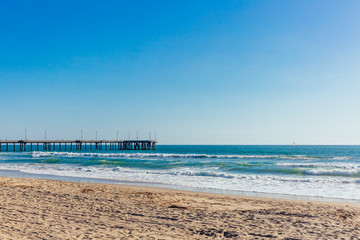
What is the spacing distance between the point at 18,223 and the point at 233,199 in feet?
23.1

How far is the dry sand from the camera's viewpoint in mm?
6047

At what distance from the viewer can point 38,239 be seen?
18.2 feet

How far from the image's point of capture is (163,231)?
6.32 m

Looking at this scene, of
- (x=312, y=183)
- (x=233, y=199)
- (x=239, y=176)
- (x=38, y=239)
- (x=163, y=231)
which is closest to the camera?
(x=38, y=239)

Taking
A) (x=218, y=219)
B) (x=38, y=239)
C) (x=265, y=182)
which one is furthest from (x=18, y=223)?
(x=265, y=182)

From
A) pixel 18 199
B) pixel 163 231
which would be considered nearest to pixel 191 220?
pixel 163 231

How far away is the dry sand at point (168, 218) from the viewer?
6.05 metres

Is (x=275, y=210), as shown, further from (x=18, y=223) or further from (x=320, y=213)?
(x=18, y=223)

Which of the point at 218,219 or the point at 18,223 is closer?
the point at 18,223

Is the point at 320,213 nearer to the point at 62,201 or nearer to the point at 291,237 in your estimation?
the point at 291,237

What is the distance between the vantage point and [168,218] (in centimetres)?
746

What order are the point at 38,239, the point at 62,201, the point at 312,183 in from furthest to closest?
the point at 312,183, the point at 62,201, the point at 38,239

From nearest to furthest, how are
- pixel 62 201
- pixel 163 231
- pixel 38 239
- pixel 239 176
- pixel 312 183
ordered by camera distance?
pixel 38 239 < pixel 163 231 < pixel 62 201 < pixel 312 183 < pixel 239 176

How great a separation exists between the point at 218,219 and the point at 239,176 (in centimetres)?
1159
